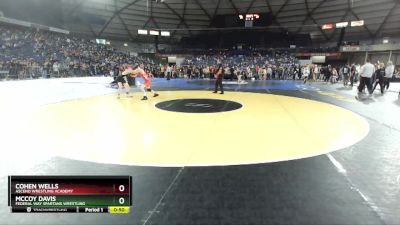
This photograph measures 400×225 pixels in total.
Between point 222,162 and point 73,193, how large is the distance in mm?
2177

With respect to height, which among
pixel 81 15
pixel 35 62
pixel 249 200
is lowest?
pixel 249 200

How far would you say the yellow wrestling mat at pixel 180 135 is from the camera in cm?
439

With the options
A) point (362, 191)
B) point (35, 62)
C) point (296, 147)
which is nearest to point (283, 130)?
point (296, 147)

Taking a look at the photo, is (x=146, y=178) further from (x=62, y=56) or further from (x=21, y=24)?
(x=21, y=24)

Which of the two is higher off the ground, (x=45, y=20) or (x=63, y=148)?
(x=45, y=20)

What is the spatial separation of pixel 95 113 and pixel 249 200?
616 centimetres

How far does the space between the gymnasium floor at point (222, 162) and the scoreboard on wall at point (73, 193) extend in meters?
0.15

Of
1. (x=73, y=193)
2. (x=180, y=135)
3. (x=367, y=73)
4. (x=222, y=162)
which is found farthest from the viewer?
(x=367, y=73)

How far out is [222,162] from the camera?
162 inches

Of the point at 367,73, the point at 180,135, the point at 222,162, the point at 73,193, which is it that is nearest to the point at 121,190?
the point at 73,193

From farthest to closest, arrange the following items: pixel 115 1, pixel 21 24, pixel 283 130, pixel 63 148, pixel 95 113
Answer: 1. pixel 115 1
2. pixel 21 24
3. pixel 95 113
4. pixel 283 130
5. pixel 63 148

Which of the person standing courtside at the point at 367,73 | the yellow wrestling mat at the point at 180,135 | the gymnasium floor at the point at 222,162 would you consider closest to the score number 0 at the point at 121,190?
the gymnasium floor at the point at 222,162

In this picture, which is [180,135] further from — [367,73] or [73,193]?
[367,73]

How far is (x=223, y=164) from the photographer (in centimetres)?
402
